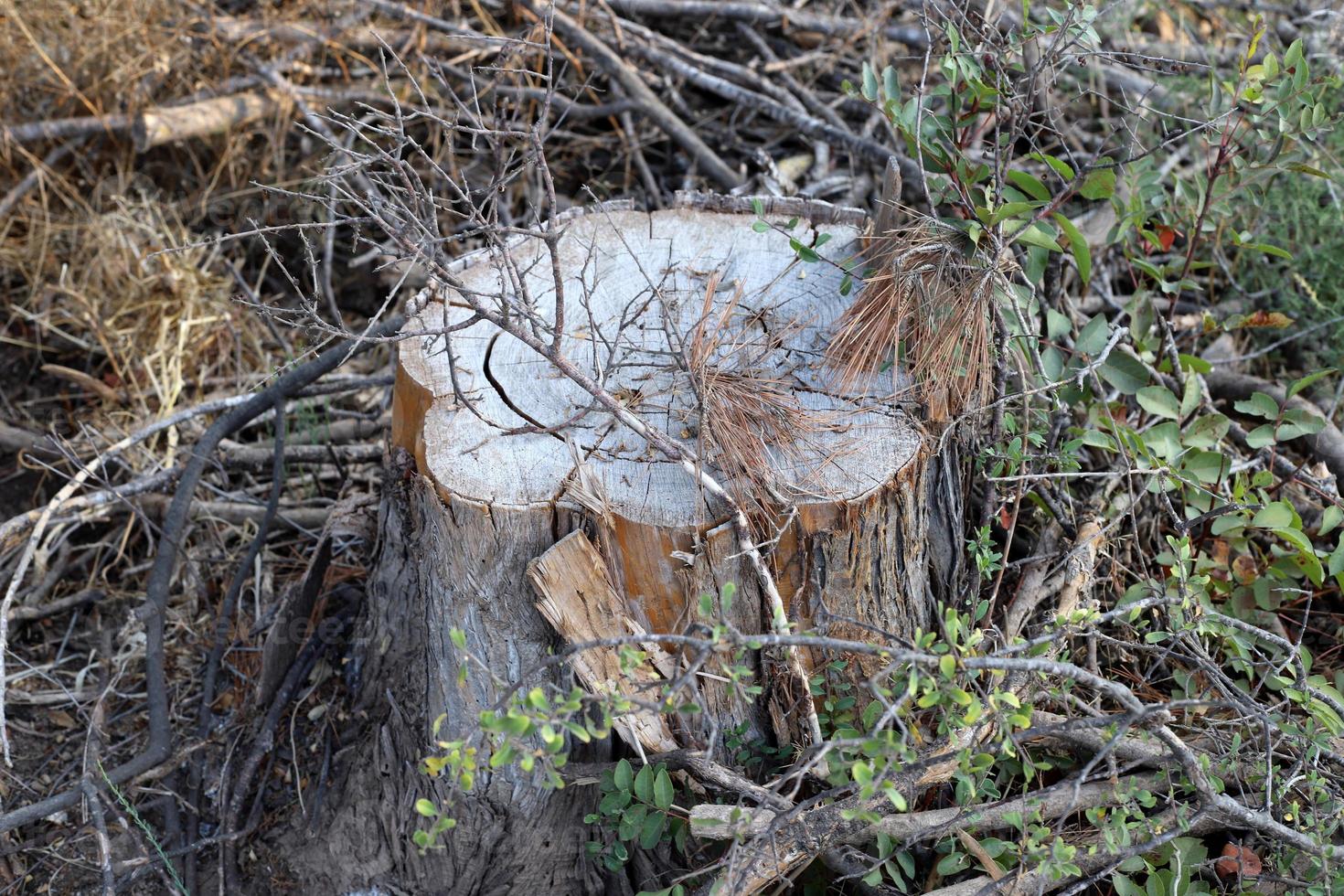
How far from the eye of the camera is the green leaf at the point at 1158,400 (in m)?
2.31

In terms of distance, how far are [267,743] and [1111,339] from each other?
2.01 meters

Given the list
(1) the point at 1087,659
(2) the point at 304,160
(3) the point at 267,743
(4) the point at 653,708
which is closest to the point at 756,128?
(2) the point at 304,160

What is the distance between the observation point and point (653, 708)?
148cm

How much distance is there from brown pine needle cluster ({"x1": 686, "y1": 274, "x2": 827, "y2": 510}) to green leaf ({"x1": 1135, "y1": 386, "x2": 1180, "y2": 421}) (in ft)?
2.70

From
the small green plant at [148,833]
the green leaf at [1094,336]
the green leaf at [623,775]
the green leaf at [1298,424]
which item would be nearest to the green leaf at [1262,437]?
the green leaf at [1298,424]

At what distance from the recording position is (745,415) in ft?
6.14

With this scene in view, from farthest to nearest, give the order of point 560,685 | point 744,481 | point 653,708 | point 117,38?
point 117,38 < point 560,685 < point 744,481 < point 653,708

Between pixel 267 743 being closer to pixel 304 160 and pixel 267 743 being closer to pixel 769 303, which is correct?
pixel 769 303

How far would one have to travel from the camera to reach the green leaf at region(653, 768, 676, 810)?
71.9 inches

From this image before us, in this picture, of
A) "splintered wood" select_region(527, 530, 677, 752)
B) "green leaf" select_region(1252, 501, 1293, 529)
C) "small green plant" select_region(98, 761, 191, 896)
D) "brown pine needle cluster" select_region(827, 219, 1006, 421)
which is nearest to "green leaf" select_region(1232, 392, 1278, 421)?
"green leaf" select_region(1252, 501, 1293, 529)

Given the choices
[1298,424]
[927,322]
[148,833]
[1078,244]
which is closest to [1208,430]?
[1298,424]

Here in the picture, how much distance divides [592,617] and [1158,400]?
1317mm

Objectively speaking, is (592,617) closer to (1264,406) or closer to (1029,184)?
(1029,184)

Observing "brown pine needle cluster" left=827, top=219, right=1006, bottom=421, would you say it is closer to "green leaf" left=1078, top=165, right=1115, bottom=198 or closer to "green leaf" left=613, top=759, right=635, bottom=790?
"green leaf" left=1078, top=165, right=1115, bottom=198
